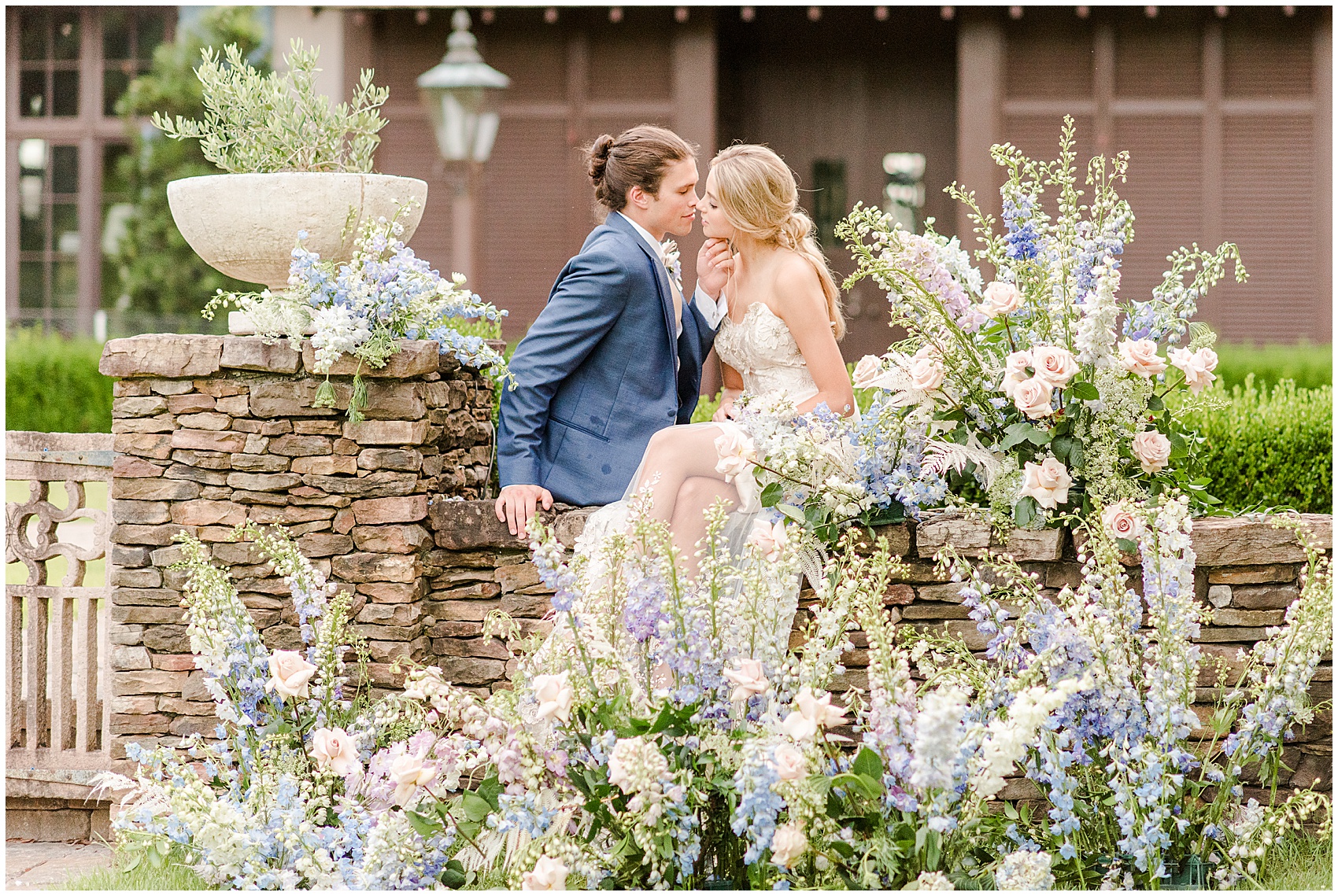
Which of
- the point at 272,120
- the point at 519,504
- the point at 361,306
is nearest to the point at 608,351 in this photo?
the point at 519,504

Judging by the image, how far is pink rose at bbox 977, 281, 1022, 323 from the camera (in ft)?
9.07

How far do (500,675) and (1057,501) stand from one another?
146 centimetres

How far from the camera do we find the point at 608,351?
133 inches

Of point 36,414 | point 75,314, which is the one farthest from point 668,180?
point 75,314

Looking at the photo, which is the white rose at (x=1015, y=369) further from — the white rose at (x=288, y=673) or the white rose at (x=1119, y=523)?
the white rose at (x=288, y=673)

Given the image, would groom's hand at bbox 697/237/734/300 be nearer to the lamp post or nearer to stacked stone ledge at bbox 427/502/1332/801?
stacked stone ledge at bbox 427/502/1332/801

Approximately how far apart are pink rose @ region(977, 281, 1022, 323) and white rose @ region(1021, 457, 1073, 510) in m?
0.35

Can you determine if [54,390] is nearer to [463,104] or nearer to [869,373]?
[463,104]

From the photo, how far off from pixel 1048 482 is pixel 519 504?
Result: 4.21ft

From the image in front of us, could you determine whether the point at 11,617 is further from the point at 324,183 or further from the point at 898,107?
the point at 898,107

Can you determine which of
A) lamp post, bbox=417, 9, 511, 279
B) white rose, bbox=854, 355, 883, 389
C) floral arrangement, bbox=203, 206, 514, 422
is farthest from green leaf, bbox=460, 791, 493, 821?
lamp post, bbox=417, 9, 511, 279

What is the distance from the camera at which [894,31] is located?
9.68m

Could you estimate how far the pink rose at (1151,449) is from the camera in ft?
9.21

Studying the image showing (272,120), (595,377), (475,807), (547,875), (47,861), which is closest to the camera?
(547,875)
